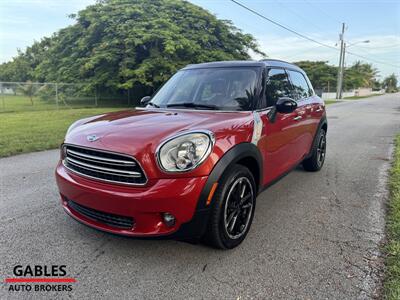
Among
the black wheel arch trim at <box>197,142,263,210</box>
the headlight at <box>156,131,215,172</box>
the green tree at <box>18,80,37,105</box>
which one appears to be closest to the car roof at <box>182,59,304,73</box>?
the black wheel arch trim at <box>197,142,263,210</box>

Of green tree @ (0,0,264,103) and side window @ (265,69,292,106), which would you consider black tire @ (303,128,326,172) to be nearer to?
side window @ (265,69,292,106)

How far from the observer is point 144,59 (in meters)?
19.9

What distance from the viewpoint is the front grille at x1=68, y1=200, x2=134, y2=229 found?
246 centimetres

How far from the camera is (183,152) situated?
2.40 meters

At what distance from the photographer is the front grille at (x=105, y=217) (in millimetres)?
2459

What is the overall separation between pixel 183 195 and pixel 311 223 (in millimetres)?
1803

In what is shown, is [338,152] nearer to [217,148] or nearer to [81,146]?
[217,148]

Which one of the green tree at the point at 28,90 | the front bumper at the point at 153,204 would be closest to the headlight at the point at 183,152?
the front bumper at the point at 153,204

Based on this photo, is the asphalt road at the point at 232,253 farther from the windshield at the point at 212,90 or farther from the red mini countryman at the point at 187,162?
the windshield at the point at 212,90

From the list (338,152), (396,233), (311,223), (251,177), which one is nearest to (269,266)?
(251,177)

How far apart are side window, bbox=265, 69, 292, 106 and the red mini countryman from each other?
3 centimetres

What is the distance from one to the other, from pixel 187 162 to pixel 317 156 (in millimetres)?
3592

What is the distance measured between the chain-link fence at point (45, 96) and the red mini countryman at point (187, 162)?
16.6 metres

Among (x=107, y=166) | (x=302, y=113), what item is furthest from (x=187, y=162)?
(x=302, y=113)
